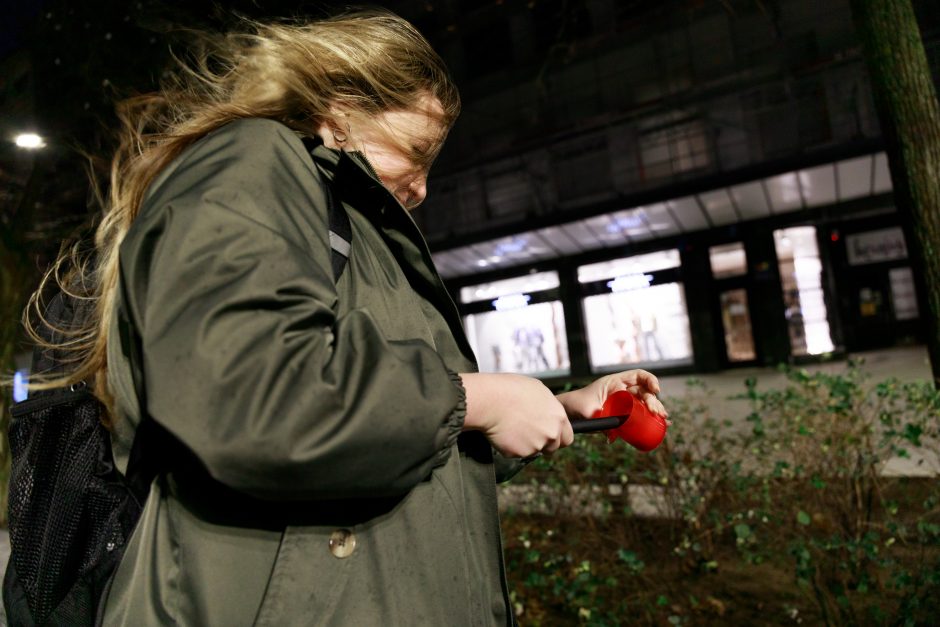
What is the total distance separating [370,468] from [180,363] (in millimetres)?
315

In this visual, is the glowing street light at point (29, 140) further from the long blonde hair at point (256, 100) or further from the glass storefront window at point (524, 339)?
the glass storefront window at point (524, 339)

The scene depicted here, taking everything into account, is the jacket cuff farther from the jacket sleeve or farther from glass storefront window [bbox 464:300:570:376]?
glass storefront window [bbox 464:300:570:376]

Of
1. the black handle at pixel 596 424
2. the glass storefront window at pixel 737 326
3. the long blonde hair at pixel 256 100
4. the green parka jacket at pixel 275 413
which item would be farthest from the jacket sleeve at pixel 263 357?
the glass storefront window at pixel 737 326

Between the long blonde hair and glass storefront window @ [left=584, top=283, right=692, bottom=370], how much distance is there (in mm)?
17663

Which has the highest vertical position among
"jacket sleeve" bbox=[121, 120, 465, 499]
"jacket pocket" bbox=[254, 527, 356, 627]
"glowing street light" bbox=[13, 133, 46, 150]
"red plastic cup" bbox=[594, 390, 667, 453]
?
"glowing street light" bbox=[13, 133, 46, 150]

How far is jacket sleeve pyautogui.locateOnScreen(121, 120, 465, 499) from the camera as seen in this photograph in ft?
2.92

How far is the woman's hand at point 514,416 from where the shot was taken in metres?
1.18

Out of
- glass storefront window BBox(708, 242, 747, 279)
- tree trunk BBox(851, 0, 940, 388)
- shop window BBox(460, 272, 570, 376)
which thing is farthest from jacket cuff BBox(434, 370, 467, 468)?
shop window BBox(460, 272, 570, 376)

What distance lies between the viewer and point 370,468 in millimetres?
957

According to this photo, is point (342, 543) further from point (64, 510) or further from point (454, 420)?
point (64, 510)

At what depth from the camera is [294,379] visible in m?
0.91

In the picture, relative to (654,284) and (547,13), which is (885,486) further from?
(547,13)

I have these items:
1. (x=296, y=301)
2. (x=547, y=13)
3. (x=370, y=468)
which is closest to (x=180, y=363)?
(x=296, y=301)

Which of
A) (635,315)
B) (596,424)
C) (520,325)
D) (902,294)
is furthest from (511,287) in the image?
(596,424)
